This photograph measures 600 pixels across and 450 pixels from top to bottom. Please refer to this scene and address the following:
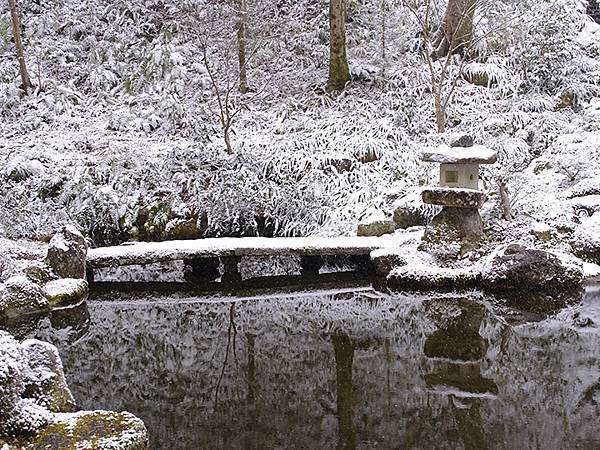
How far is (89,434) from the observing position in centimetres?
339

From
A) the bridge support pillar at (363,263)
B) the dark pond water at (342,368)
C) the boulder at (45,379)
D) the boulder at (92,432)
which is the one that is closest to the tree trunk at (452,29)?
the bridge support pillar at (363,263)

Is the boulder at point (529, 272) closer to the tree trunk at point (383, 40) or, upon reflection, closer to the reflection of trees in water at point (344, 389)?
the reflection of trees in water at point (344, 389)

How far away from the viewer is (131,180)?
11.2 meters

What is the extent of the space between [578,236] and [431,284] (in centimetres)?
248

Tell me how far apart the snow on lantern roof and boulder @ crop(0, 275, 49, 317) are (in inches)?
216

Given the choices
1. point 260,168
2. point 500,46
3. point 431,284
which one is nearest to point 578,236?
point 431,284

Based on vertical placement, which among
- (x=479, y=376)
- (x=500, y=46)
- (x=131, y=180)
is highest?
(x=500, y=46)

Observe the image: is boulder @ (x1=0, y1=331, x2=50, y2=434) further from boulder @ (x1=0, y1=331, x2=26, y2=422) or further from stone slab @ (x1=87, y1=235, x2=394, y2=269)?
stone slab @ (x1=87, y1=235, x2=394, y2=269)

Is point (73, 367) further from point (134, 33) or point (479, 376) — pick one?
point (134, 33)

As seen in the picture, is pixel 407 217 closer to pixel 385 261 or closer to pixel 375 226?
pixel 375 226

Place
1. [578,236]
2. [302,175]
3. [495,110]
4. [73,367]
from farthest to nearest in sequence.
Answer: [495,110] → [302,175] → [578,236] → [73,367]

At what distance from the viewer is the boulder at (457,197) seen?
321 inches

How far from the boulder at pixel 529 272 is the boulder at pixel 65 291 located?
5457 millimetres

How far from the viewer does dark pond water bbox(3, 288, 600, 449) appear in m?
4.58
